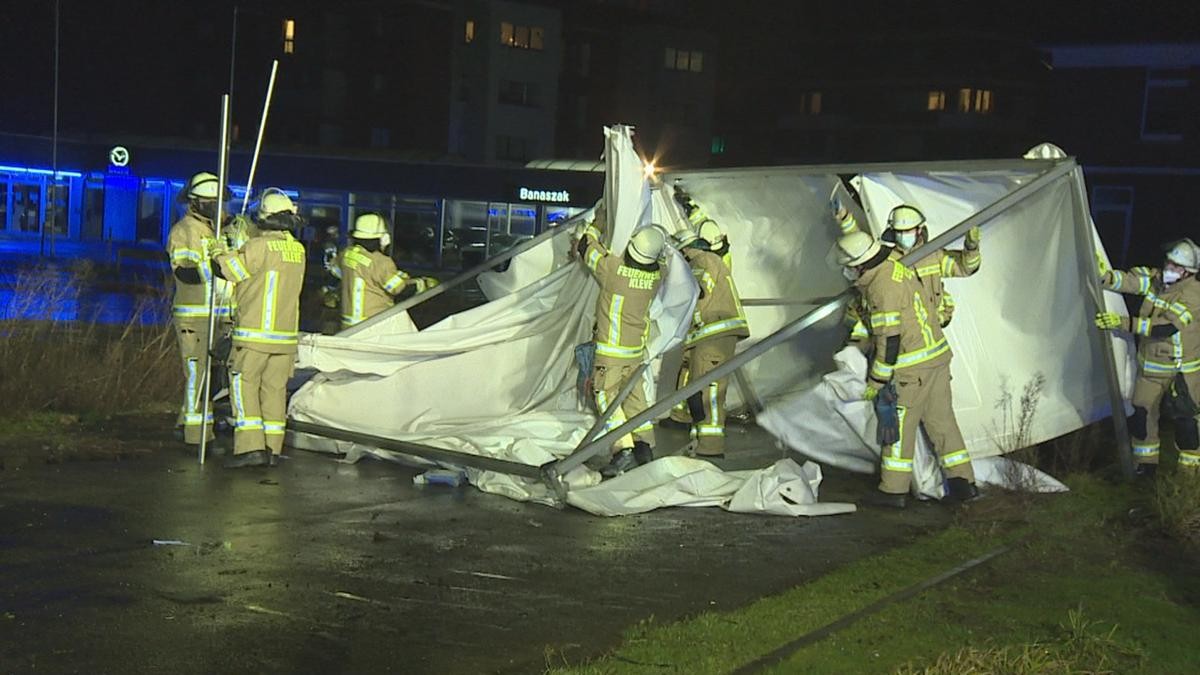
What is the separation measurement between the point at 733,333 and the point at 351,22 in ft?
192

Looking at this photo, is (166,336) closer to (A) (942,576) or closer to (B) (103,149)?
(A) (942,576)

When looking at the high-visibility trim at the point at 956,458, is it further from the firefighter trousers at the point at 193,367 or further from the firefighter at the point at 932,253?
the firefighter trousers at the point at 193,367

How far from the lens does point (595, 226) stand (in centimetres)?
1019

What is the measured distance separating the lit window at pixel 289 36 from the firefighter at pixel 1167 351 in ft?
196

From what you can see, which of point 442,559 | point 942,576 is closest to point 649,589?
point 442,559

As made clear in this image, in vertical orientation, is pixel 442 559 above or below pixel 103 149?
below

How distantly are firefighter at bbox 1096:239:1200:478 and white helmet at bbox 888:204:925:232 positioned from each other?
1975 millimetres

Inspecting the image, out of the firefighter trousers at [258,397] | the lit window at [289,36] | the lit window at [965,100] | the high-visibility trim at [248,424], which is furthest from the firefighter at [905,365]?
the lit window at [965,100]

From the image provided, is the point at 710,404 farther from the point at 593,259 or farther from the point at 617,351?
the point at 593,259

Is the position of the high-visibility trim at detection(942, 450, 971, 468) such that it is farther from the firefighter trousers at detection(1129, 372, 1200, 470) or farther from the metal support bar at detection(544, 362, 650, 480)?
the metal support bar at detection(544, 362, 650, 480)

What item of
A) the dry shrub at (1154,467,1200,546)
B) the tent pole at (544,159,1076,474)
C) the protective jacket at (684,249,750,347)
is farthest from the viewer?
the protective jacket at (684,249,750,347)

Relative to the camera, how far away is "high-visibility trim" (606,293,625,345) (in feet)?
31.7

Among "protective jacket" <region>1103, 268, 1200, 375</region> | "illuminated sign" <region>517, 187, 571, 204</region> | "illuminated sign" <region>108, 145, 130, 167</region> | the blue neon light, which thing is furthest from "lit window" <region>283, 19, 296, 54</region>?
"protective jacket" <region>1103, 268, 1200, 375</region>

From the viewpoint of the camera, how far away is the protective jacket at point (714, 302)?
10.7 meters
